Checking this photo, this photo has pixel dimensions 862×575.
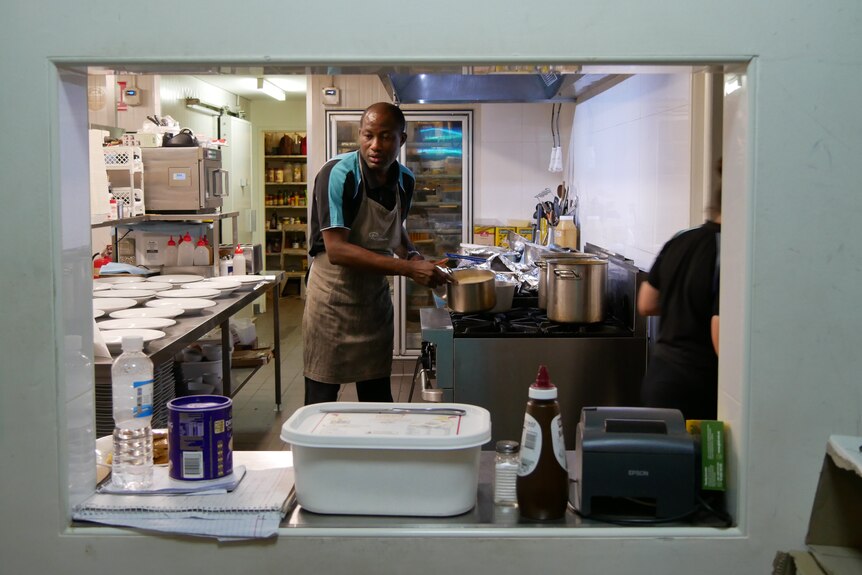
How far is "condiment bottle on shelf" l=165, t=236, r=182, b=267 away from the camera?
604 cm

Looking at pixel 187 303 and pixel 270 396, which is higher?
pixel 187 303

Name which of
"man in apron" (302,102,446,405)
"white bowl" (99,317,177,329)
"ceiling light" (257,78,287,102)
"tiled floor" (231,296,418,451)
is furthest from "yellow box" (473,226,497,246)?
"white bowl" (99,317,177,329)

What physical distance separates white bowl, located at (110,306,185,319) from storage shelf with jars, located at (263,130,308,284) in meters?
9.10

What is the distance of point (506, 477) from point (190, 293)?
3282mm

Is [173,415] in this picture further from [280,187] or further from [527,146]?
[280,187]

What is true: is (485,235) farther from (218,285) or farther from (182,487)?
(182,487)

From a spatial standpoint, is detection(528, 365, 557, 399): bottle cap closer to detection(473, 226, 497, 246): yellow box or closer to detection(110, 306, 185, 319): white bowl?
detection(110, 306, 185, 319): white bowl

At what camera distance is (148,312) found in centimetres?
392

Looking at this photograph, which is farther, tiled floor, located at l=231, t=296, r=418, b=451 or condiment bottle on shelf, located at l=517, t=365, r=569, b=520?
tiled floor, located at l=231, t=296, r=418, b=451

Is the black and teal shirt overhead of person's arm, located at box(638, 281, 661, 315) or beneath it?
overhead

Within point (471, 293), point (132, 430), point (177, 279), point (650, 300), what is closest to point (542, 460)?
point (132, 430)

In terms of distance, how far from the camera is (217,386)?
518 cm

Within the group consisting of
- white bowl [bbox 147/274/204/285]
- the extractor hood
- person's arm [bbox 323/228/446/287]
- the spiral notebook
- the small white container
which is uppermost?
the extractor hood

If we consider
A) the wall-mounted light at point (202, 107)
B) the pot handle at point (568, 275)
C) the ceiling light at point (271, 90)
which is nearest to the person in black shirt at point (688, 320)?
the pot handle at point (568, 275)
